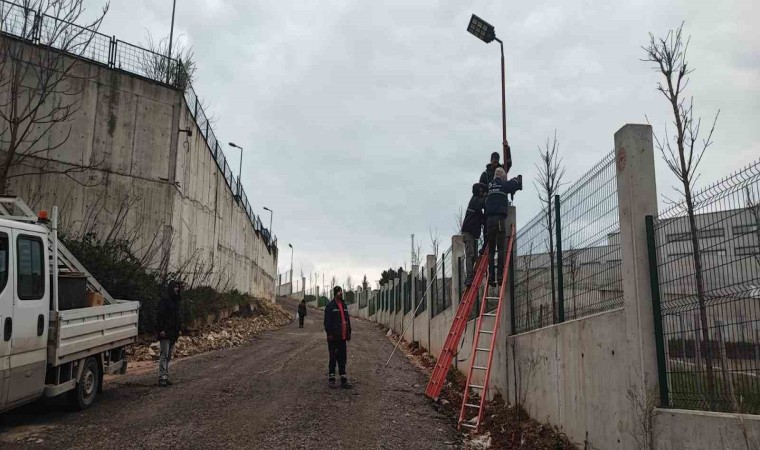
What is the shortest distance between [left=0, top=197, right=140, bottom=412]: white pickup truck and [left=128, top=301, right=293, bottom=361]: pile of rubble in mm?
6064

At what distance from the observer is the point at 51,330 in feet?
24.2

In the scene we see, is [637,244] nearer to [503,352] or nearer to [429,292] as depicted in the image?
[503,352]

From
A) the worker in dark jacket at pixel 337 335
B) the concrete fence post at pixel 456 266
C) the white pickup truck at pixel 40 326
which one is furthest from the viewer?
the concrete fence post at pixel 456 266

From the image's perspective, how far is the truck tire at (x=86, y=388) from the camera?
322 inches

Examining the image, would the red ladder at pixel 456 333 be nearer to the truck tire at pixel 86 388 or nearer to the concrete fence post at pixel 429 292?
the truck tire at pixel 86 388

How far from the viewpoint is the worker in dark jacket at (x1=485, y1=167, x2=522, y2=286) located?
959 cm

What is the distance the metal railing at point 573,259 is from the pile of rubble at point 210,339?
1015 cm

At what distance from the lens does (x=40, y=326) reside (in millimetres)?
7152

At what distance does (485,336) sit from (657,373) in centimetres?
585

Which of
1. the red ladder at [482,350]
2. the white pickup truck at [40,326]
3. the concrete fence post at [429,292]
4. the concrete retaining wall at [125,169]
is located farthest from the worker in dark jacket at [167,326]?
the concrete fence post at [429,292]

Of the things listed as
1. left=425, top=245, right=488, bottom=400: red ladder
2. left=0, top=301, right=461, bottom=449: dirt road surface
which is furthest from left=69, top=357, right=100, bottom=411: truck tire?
left=425, top=245, right=488, bottom=400: red ladder

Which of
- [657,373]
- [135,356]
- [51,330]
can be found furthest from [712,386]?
[135,356]

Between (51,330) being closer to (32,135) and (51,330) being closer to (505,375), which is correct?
(505,375)

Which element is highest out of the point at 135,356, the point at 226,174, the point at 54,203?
the point at 226,174
